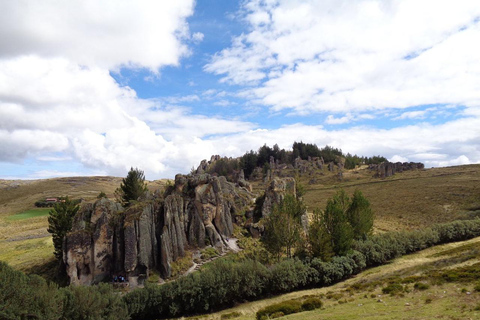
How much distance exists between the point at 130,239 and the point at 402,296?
3821 centimetres

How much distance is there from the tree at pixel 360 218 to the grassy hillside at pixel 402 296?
35.3ft

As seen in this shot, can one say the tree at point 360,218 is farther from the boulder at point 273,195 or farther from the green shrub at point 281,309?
the green shrub at point 281,309

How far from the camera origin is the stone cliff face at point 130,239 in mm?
44844

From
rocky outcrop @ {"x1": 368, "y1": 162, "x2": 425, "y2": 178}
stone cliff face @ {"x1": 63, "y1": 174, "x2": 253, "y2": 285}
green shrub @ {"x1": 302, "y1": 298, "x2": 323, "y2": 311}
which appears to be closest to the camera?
green shrub @ {"x1": 302, "y1": 298, "x2": 323, "y2": 311}

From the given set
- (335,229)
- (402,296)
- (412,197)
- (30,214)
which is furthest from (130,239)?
(30,214)

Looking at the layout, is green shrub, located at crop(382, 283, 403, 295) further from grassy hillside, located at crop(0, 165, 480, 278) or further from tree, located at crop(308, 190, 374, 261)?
grassy hillside, located at crop(0, 165, 480, 278)

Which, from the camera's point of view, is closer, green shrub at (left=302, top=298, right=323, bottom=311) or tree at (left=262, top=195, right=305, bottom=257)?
green shrub at (left=302, top=298, right=323, bottom=311)

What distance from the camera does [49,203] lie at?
15738 cm

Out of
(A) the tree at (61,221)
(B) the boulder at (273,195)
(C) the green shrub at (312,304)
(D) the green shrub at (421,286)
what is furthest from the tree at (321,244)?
(A) the tree at (61,221)

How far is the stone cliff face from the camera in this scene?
44.8m

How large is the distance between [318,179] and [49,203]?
510 ft

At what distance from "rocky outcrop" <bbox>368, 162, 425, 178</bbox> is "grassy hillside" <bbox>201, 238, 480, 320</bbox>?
127511mm

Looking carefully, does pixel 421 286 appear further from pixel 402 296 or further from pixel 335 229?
pixel 335 229

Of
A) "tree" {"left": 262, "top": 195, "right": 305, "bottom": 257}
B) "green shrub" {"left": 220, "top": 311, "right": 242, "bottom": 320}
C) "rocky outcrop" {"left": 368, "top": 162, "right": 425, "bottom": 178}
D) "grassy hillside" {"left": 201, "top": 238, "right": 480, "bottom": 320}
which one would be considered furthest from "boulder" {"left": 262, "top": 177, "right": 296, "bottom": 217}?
"rocky outcrop" {"left": 368, "top": 162, "right": 425, "bottom": 178}
